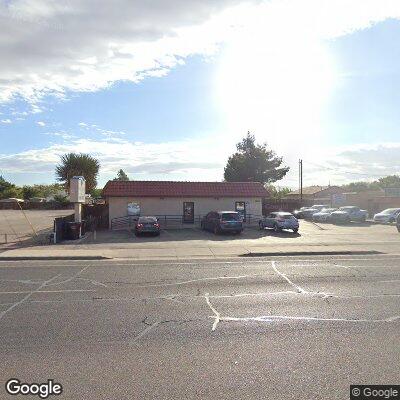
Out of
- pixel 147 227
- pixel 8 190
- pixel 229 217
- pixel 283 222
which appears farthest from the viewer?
pixel 8 190

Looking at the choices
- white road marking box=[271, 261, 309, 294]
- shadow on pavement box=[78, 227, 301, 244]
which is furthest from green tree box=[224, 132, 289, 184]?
white road marking box=[271, 261, 309, 294]

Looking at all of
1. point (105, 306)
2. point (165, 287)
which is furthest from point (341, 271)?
point (105, 306)

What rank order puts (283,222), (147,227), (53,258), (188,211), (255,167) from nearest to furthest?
(53,258) → (147,227) → (283,222) → (188,211) → (255,167)

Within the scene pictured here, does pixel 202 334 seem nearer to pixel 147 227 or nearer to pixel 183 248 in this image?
pixel 183 248

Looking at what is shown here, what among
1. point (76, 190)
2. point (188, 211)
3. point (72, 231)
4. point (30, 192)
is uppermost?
point (30, 192)

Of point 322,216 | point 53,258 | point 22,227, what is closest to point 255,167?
point 322,216

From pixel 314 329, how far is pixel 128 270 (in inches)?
342

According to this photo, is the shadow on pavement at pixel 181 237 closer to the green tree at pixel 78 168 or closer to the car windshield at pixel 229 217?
the car windshield at pixel 229 217

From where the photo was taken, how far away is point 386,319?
845cm

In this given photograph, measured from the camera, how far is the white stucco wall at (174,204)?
3719 cm

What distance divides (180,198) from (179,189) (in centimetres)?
78

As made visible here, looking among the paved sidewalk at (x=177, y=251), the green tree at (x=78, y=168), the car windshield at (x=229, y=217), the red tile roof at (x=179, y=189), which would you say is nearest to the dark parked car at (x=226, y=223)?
the car windshield at (x=229, y=217)

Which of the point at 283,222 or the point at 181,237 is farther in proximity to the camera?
the point at 283,222

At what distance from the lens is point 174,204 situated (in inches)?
1515
